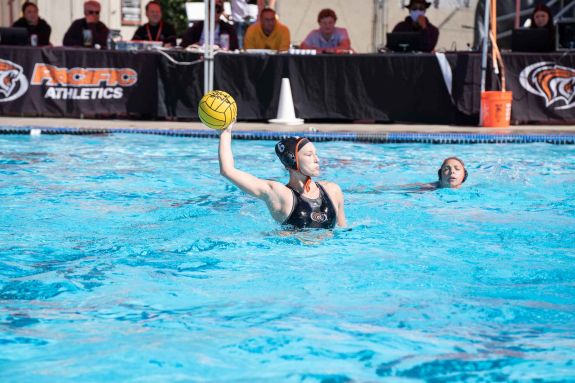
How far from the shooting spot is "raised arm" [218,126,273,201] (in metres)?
5.81

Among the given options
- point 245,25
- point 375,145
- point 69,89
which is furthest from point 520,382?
point 245,25

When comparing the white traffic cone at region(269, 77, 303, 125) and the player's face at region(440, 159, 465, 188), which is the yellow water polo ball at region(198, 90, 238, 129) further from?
the white traffic cone at region(269, 77, 303, 125)

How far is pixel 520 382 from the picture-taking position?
13.1 ft

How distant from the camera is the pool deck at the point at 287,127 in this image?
42.2ft

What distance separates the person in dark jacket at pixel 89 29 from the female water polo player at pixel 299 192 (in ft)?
31.1

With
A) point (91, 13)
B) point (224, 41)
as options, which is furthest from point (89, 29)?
point (224, 41)

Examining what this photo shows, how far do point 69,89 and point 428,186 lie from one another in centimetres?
746

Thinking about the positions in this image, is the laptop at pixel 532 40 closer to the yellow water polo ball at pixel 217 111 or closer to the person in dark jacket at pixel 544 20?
the person in dark jacket at pixel 544 20

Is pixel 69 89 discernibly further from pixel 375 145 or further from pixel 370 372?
pixel 370 372

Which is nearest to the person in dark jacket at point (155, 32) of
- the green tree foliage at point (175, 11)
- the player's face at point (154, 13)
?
the player's face at point (154, 13)

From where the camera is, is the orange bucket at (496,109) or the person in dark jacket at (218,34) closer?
the orange bucket at (496,109)

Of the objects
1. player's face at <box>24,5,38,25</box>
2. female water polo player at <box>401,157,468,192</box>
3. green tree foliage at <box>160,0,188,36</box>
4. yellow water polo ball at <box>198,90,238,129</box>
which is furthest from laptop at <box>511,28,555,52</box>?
green tree foliage at <box>160,0,188,36</box>

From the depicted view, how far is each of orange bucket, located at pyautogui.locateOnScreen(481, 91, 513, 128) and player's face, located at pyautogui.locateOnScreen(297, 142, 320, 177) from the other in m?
7.68

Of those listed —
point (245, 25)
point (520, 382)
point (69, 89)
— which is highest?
point (245, 25)
